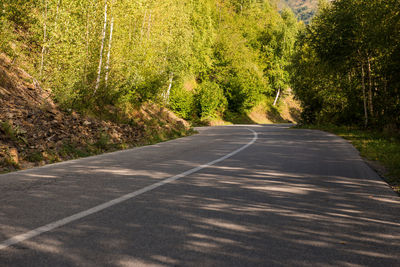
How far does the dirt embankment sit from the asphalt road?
1.28 meters

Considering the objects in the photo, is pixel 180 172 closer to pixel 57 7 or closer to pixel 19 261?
pixel 19 261

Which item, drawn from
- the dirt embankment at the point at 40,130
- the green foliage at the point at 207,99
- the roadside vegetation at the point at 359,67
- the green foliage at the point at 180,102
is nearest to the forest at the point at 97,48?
the dirt embankment at the point at 40,130

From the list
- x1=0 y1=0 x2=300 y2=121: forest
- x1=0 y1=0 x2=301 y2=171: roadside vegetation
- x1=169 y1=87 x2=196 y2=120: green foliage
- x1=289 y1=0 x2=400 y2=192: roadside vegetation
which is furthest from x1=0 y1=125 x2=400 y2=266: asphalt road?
x1=169 y1=87 x2=196 y2=120: green foliage

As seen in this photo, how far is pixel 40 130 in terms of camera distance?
1014cm

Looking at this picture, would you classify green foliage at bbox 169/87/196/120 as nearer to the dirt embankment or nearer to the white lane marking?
the dirt embankment

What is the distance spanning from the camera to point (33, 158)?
8.48 meters

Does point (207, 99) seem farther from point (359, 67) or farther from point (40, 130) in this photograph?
point (40, 130)

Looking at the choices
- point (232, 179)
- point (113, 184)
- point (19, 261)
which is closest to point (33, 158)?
point (113, 184)

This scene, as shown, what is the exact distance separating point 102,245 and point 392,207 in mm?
3990

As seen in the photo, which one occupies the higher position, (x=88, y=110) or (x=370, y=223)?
(x=88, y=110)

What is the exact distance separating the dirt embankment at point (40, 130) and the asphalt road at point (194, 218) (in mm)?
1276

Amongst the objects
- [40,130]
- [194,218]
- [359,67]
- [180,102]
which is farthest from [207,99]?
[194,218]

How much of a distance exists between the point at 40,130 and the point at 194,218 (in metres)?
7.41

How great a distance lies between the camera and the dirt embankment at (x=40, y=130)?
8.63 meters
